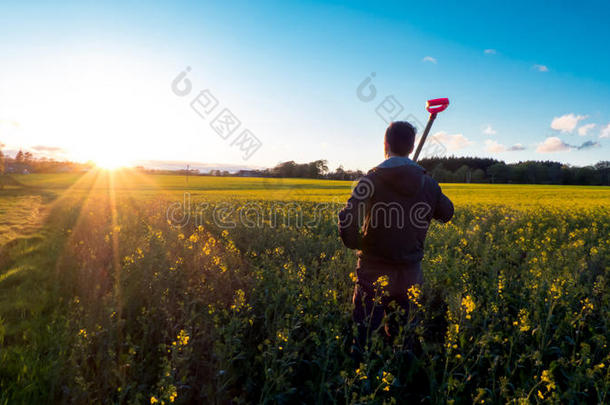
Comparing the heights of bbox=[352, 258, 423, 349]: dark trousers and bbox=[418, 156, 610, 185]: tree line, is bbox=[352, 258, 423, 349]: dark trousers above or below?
below

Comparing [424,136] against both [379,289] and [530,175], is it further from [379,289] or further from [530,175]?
[530,175]

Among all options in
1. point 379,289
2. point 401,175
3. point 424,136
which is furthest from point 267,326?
point 424,136

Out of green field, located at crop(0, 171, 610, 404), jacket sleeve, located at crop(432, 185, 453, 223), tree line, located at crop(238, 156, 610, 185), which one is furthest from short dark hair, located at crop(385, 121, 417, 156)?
tree line, located at crop(238, 156, 610, 185)

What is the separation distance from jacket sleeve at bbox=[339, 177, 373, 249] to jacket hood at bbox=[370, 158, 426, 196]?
0.14 meters

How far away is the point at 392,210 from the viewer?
2.70 meters

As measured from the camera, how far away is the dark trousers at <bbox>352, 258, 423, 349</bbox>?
2.77m

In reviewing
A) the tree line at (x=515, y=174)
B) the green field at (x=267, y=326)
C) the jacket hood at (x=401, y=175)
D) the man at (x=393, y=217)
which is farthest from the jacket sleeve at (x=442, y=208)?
the tree line at (x=515, y=174)

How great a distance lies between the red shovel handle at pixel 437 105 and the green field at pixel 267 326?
73.9 inches

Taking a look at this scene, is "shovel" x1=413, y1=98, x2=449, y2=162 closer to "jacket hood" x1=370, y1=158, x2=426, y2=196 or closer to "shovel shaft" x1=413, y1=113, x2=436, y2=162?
"shovel shaft" x1=413, y1=113, x2=436, y2=162

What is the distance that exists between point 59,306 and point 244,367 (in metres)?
2.70

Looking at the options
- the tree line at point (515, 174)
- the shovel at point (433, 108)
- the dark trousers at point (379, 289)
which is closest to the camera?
the dark trousers at point (379, 289)

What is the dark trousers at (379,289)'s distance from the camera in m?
2.77

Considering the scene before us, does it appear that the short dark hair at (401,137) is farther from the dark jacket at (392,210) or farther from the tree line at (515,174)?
the tree line at (515,174)

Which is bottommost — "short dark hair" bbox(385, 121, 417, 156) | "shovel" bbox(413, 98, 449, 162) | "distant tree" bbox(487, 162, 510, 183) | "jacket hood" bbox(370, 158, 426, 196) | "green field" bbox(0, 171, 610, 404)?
"green field" bbox(0, 171, 610, 404)
